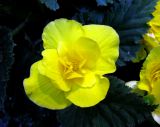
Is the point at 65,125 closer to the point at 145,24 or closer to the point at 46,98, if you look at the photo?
the point at 46,98

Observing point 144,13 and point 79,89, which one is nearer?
point 79,89

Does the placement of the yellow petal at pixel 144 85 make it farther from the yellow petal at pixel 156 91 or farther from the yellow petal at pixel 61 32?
the yellow petal at pixel 61 32

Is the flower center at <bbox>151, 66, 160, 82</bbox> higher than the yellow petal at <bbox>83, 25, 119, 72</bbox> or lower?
lower

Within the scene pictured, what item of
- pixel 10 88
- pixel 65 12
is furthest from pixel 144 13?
pixel 10 88

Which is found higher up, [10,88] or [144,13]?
[144,13]

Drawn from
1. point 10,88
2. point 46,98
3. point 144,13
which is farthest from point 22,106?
point 144,13

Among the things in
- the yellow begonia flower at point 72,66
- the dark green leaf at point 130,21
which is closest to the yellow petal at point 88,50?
the yellow begonia flower at point 72,66

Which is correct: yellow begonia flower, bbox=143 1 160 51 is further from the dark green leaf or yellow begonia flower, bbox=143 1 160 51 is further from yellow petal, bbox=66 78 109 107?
yellow petal, bbox=66 78 109 107

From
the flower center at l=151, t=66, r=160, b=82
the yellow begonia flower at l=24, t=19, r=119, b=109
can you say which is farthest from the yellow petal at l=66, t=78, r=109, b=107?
the flower center at l=151, t=66, r=160, b=82

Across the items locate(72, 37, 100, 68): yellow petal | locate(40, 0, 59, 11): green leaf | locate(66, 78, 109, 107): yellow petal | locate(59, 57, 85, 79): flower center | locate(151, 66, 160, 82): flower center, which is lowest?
locate(151, 66, 160, 82): flower center
